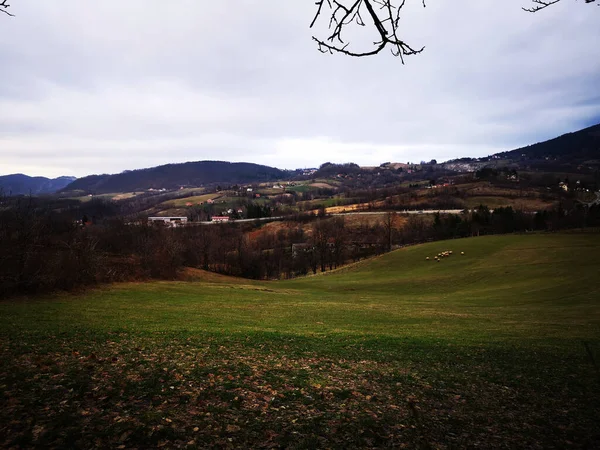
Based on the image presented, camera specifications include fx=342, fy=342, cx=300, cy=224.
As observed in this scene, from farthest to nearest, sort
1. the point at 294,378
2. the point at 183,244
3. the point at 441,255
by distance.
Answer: the point at 183,244
the point at 441,255
the point at 294,378

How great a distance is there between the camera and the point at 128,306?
79.8ft

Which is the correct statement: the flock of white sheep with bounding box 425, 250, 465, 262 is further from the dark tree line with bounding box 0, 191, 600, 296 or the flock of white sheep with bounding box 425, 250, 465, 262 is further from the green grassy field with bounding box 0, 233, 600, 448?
the green grassy field with bounding box 0, 233, 600, 448

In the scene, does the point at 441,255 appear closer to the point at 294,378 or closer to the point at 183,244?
the point at 183,244

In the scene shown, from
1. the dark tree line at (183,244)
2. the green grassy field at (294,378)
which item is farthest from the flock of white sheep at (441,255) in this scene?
the green grassy field at (294,378)

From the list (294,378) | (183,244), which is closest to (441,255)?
(183,244)

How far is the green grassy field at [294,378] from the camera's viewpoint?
6793mm

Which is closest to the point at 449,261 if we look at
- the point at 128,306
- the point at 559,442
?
the point at 128,306

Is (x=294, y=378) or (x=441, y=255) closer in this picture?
(x=294, y=378)

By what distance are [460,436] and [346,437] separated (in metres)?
2.45

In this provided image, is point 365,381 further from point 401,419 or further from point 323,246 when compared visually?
point 323,246

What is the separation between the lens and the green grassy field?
6.79 metres

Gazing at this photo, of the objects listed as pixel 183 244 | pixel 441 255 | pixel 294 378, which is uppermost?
pixel 294 378

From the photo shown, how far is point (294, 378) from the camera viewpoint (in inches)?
400

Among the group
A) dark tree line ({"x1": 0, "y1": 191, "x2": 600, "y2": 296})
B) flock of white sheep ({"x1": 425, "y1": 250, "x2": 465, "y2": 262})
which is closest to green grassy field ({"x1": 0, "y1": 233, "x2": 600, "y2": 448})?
dark tree line ({"x1": 0, "y1": 191, "x2": 600, "y2": 296})
